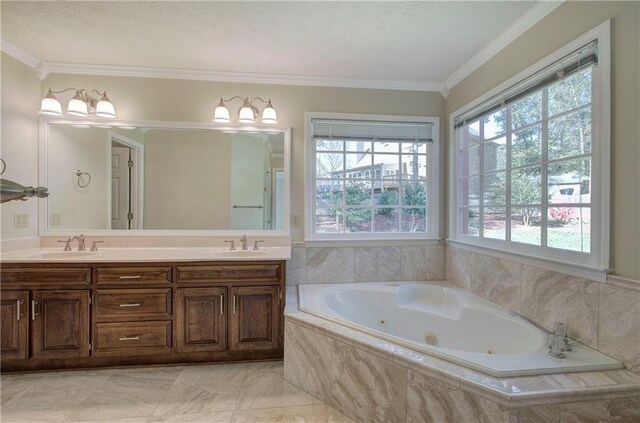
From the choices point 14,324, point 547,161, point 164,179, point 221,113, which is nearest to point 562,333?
point 547,161

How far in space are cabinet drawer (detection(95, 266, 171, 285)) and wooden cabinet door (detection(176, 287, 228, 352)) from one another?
164 mm

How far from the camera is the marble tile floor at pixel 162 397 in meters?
1.70

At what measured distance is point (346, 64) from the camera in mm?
2424

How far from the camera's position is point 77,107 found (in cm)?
238

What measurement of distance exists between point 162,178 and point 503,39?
114 inches

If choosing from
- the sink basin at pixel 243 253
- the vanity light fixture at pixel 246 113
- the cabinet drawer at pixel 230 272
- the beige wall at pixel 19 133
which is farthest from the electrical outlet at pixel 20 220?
the vanity light fixture at pixel 246 113

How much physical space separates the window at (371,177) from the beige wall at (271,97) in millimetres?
93

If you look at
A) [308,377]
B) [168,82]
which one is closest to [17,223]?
[168,82]

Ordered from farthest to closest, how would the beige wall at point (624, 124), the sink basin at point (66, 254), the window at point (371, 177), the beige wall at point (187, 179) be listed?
the window at point (371, 177)
the beige wall at point (187, 179)
the sink basin at point (66, 254)
the beige wall at point (624, 124)

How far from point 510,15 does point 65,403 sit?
3631mm

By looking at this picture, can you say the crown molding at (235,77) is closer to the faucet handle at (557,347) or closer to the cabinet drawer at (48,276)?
the cabinet drawer at (48,276)

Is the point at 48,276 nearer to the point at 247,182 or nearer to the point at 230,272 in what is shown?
the point at 230,272

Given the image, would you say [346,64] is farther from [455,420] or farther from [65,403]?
[65,403]

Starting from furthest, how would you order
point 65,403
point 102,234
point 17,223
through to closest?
point 102,234, point 17,223, point 65,403
